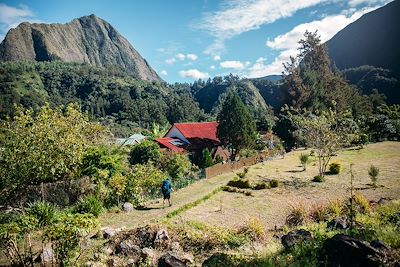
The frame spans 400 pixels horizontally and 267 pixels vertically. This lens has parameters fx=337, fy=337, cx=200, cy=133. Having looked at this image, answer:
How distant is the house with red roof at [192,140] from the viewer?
4884cm

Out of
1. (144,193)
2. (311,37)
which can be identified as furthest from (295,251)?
(311,37)

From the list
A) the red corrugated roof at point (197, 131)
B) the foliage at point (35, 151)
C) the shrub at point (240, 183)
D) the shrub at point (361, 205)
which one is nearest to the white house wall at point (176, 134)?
the red corrugated roof at point (197, 131)

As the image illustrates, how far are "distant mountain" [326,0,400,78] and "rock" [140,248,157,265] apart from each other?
145862mm

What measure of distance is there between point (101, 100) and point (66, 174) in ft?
395

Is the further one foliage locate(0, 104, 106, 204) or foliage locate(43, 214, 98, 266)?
foliage locate(0, 104, 106, 204)

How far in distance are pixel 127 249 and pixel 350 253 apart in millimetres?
7171

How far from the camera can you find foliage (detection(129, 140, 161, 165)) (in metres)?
37.2

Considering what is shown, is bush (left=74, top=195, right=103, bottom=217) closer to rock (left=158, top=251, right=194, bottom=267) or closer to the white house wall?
rock (left=158, top=251, right=194, bottom=267)

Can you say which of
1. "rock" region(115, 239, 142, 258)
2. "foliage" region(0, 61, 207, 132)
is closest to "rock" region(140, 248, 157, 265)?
"rock" region(115, 239, 142, 258)

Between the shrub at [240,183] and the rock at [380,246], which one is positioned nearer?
the rock at [380,246]

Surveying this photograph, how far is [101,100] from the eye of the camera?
136 m

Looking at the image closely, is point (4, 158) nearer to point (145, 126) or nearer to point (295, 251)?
point (295, 251)

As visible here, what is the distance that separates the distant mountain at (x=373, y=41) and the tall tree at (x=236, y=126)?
367 feet

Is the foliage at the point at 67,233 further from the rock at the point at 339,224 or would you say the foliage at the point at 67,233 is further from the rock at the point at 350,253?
the rock at the point at 339,224
